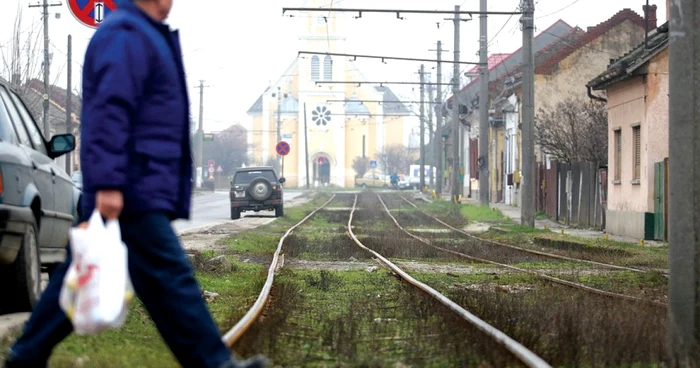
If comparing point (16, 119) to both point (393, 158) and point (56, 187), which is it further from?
point (393, 158)

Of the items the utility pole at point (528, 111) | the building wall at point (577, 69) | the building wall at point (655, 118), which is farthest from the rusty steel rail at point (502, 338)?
the building wall at point (577, 69)

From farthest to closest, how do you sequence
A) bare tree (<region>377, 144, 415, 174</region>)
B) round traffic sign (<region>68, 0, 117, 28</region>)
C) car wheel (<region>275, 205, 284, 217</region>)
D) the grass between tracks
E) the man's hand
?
bare tree (<region>377, 144, 415, 174</region>) → car wheel (<region>275, 205, 284, 217</region>) → the grass between tracks → round traffic sign (<region>68, 0, 117, 28</region>) → the man's hand

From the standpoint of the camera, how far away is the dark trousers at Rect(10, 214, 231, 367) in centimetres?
432

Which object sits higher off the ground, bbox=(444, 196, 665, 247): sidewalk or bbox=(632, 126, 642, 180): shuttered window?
bbox=(632, 126, 642, 180): shuttered window

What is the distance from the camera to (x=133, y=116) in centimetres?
435

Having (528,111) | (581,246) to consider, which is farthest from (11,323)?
(528,111)

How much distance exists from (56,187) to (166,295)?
17.5 feet

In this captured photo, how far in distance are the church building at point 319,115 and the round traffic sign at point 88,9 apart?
93.9 m

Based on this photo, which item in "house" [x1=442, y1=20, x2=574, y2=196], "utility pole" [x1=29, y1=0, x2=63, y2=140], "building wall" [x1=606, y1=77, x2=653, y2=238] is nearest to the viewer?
"building wall" [x1=606, y1=77, x2=653, y2=238]

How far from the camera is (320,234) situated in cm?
2489

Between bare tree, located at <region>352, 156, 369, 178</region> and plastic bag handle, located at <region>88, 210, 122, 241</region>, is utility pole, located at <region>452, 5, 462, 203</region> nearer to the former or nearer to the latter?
plastic bag handle, located at <region>88, 210, 122, 241</region>

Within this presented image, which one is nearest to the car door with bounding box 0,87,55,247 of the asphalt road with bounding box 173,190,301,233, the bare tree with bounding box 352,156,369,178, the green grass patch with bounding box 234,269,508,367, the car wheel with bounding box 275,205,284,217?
the green grass patch with bounding box 234,269,508,367

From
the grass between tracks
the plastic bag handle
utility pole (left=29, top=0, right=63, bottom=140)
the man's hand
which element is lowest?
the grass between tracks

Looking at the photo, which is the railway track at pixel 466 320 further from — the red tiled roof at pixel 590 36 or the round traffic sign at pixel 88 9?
the red tiled roof at pixel 590 36
